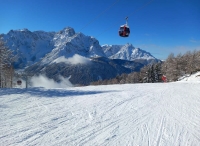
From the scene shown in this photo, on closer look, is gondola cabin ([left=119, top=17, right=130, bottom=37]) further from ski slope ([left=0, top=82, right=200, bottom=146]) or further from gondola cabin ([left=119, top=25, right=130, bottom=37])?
ski slope ([left=0, top=82, right=200, bottom=146])

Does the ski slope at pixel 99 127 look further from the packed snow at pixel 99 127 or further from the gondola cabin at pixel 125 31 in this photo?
the gondola cabin at pixel 125 31

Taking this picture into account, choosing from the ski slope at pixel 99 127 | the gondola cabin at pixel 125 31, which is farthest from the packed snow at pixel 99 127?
the gondola cabin at pixel 125 31

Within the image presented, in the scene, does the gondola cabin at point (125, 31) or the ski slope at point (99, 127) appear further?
the gondola cabin at point (125, 31)

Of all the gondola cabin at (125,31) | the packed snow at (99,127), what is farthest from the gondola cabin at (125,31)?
the packed snow at (99,127)

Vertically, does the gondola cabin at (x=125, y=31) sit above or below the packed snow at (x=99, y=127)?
above

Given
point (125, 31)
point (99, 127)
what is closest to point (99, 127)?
point (99, 127)

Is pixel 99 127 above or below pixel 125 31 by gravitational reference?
below

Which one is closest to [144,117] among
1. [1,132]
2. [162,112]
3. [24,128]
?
[162,112]

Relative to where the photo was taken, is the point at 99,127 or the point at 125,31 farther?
the point at 125,31

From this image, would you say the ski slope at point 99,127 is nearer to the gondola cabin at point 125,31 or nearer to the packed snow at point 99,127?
the packed snow at point 99,127

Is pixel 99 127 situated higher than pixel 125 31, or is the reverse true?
pixel 125 31

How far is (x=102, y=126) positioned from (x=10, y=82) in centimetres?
3760

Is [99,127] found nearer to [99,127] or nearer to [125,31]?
[99,127]

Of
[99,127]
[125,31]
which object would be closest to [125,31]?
[125,31]
